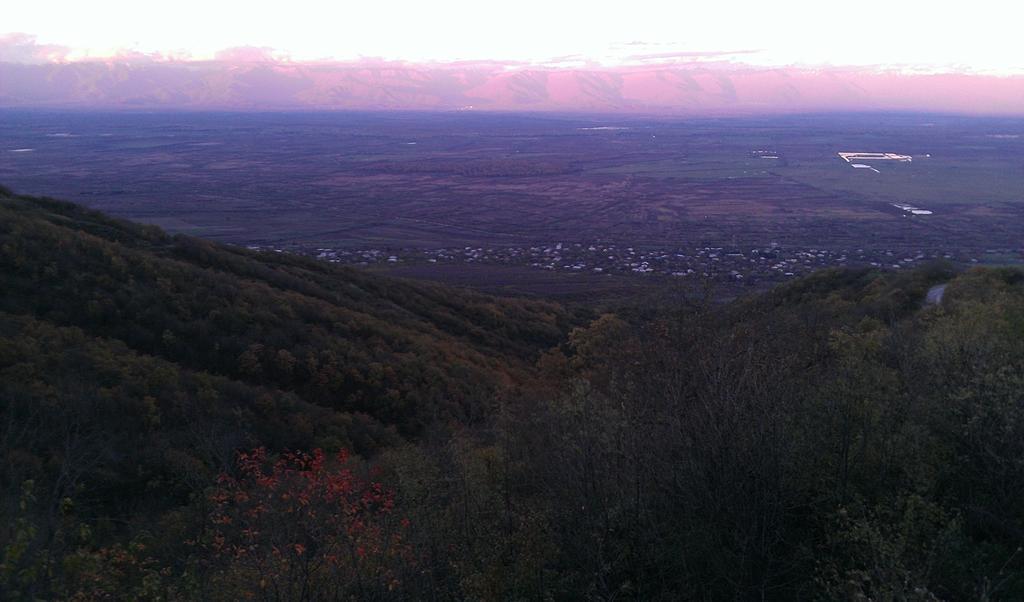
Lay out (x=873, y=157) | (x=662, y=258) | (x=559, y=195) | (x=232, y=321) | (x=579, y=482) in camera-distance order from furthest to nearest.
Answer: (x=873, y=157)
(x=559, y=195)
(x=662, y=258)
(x=232, y=321)
(x=579, y=482)

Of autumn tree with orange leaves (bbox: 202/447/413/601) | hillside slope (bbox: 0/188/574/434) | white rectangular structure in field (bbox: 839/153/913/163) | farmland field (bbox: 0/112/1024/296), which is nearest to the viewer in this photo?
autumn tree with orange leaves (bbox: 202/447/413/601)

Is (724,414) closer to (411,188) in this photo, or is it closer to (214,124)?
(411,188)

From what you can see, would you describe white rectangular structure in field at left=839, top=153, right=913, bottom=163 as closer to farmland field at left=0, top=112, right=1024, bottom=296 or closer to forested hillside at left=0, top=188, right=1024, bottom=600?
farmland field at left=0, top=112, right=1024, bottom=296

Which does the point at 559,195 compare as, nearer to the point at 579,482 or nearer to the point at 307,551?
the point at 579,482

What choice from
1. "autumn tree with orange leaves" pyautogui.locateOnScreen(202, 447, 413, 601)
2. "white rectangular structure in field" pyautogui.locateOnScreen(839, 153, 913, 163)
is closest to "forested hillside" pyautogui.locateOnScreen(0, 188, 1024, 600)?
"autumn tree with orange leaves" pyautogui.locateOnScreen(202, 447, 413, 601)

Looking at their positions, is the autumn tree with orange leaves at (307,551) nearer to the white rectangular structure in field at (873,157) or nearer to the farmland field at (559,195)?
the farmland field at (559,195)

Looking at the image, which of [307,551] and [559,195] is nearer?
[307,551]

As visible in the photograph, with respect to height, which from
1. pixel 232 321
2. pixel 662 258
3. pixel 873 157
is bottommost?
pixel 662 258

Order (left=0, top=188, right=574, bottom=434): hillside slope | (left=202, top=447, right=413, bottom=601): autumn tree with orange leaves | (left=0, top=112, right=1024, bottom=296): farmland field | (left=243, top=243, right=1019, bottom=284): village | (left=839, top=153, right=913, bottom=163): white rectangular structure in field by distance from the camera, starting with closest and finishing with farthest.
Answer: (left=202, top=447, right=413, bottom=601): autumn tree with orange leaves → (left=0, top=188, right=574, bottom=434): hillside slope → (left=243, top=243, right=1019, bottom=284): village → (left=0, top=112, right=1024, bottom=296): farmland field → (left=839, top=153, right=913, bottom=163): white rectangular structure in field

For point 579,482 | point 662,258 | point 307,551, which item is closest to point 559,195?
point 662,258
